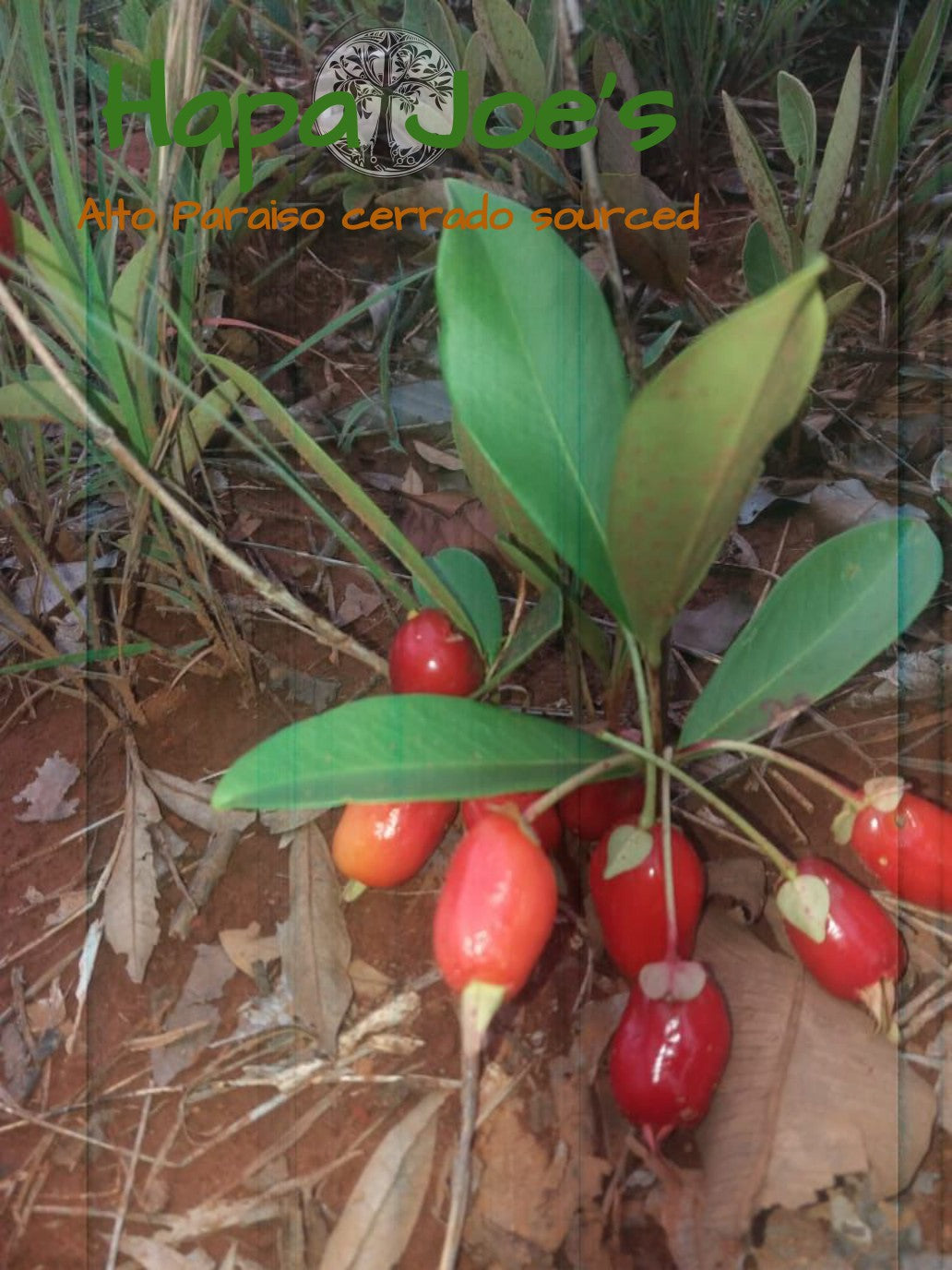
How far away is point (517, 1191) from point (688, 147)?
3.35 feet

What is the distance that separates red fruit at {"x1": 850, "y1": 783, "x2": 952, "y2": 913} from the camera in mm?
605

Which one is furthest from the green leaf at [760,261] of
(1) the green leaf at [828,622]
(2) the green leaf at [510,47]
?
(1) the green leaf at [828,622]

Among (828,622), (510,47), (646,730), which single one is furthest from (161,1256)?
(510,47)

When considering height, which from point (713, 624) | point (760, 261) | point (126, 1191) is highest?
point (760, 261)

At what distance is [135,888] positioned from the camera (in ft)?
2.55

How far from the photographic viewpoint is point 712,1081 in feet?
1.95

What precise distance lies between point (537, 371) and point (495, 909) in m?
0.28

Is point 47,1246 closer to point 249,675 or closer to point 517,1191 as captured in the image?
point 517,1191

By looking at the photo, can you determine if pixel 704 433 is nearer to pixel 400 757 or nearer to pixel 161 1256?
pixel 400 757

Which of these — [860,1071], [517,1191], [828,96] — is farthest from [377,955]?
[828,96]

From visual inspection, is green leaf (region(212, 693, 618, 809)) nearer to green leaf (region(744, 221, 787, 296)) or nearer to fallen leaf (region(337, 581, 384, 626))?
fallen leaf (region(337, 581, 384, 626))

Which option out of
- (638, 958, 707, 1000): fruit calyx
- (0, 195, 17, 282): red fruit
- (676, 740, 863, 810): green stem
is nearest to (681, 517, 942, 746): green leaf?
(676, 740, 863, 810): green stem

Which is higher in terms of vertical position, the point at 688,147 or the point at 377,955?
the point at 688,147

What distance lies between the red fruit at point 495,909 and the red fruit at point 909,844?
0.19m
